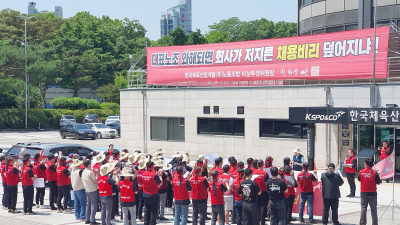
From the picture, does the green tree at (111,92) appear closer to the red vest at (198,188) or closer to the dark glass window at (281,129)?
the dark glass window at (281,129)

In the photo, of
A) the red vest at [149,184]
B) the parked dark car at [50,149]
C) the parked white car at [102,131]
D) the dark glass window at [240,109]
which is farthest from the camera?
the parked white car at [102,131]

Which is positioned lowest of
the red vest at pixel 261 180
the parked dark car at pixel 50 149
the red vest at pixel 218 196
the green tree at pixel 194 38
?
the red vest at pixel 218 196

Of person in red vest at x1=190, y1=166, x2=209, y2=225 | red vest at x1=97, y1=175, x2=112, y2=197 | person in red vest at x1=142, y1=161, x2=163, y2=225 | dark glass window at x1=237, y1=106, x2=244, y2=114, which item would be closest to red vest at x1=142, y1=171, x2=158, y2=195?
person in red vest at x1=142, y1=161, x2=163, y2=225

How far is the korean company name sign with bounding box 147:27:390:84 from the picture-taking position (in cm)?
2303

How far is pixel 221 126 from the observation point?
27.8 metres

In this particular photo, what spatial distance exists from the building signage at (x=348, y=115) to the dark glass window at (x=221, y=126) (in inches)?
206

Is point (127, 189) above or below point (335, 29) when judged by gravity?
below

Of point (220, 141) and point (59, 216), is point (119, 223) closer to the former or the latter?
point (59, 216)

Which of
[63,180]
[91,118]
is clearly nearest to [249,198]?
[63,180]

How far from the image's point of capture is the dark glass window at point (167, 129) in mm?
29375

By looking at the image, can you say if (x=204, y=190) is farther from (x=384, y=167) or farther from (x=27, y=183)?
Result: (x=27, y=183)

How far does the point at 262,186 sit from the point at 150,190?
2.87 m

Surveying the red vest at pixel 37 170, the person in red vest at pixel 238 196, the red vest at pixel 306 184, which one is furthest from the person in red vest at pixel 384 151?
the red vest at pixel 37 170

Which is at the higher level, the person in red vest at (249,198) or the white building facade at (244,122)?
the white building facade at (244,122)
